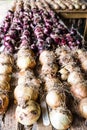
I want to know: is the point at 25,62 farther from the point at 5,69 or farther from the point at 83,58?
the point at 83,58

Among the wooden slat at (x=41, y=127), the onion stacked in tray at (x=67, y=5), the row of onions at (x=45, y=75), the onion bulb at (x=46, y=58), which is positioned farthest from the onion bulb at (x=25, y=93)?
the onion stacked in tray at (x=67, y=5)

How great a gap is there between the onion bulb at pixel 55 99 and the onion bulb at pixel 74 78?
16 centimetres

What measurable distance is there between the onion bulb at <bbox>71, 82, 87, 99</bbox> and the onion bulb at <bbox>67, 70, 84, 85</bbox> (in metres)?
0.04

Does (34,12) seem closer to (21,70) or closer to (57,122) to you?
(21,70)

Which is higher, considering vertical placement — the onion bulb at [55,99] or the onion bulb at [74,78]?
the onion bulb at [55,99]

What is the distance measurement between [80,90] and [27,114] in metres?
0.28

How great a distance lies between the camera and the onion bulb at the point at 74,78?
1189 millimetres

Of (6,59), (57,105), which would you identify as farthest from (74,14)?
(57,105)

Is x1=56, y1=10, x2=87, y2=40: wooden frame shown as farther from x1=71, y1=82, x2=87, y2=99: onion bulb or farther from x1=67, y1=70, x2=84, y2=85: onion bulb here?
x1=71, y1=82, x2=87, y2=99: onion bulb

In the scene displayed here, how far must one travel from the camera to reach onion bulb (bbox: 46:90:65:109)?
1.03m

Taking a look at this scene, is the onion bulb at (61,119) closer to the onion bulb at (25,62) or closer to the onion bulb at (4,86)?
the onion bulb at (4,86)

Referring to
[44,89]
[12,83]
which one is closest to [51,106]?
[44,89]

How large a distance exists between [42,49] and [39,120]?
A: 0.75 meters

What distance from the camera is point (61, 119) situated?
3.17 ft
